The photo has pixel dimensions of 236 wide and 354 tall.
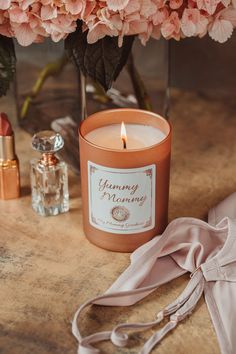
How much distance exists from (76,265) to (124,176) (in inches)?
4.6

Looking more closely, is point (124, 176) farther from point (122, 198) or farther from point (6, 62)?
point (6, 62)

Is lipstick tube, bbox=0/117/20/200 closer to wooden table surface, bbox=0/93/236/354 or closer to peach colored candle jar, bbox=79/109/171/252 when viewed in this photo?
wooden table surface, bbox=0/93/236/354

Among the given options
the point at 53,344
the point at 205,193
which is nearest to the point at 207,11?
the point at 205,193

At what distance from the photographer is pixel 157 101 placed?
111 cm

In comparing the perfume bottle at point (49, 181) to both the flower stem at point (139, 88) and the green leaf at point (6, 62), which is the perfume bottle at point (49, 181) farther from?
the flower stem at point (139, 88)

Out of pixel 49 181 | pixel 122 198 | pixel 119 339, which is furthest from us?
pixel 49 181

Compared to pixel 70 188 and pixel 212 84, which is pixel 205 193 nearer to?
pixel 70 188

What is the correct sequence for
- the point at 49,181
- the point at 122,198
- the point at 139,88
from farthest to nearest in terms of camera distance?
the point at 139,88 < the point at 49,181 < the point at 122,198

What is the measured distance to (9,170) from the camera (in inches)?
38.6

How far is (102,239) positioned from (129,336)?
0.51 ft

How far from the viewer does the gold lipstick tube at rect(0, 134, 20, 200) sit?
37.9 inches

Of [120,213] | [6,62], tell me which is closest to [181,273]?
[120,213]

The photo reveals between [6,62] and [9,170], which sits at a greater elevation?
[6,62]

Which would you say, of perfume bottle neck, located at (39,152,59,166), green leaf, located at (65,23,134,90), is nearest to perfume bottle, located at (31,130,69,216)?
perfume bottle neck, located at (39,152,59,166)
